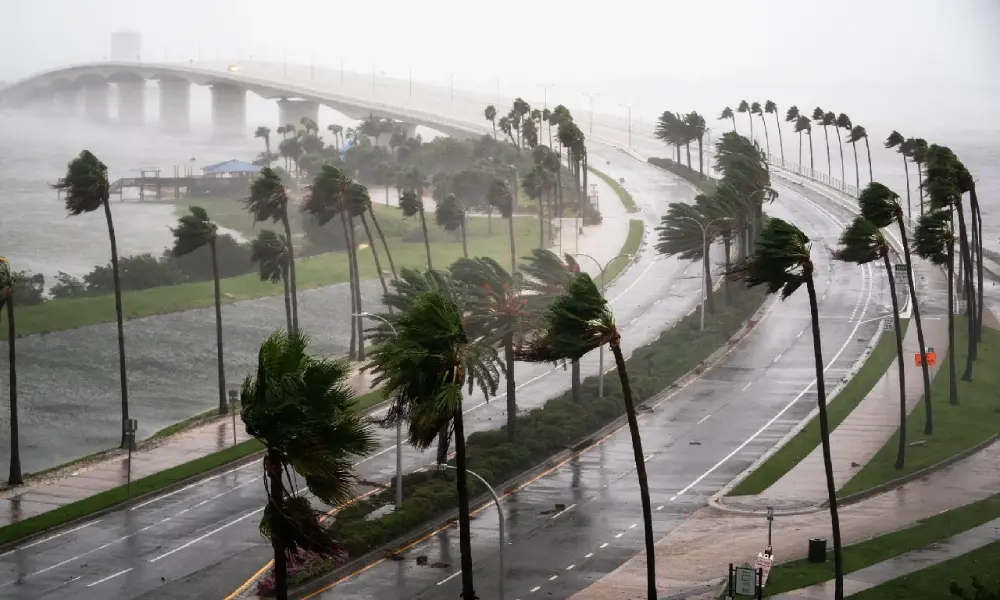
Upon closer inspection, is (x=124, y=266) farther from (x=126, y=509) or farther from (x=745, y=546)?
(x=745, y=546)

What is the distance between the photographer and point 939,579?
50125 millimetres

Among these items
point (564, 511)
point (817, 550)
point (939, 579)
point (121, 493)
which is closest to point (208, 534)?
point (121, 493)

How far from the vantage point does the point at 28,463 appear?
89.7 meters

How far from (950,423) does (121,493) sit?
4505cm

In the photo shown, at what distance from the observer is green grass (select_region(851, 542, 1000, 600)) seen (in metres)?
48.6

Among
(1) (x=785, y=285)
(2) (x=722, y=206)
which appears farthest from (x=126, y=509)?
(2) (x=722, y=206)

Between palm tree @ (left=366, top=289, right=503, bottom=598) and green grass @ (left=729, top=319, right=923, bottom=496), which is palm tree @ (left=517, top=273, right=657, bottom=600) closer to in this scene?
palm tree @ (left=366, top=289, right=503, bottom=598)

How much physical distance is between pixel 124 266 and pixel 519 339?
8969cm

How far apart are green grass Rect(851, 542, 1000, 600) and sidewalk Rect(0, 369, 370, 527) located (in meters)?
37.7

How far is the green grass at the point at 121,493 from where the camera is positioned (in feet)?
198

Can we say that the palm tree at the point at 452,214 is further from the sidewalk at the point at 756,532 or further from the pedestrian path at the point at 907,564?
the pedestrian path at the point at 907,564

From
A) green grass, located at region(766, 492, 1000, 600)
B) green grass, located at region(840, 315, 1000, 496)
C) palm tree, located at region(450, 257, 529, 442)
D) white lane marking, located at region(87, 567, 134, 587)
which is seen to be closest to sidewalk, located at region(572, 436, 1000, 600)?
green grass, located at region(766, 492, 1000, 600)

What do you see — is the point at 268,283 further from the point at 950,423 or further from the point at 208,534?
the point at 208,534

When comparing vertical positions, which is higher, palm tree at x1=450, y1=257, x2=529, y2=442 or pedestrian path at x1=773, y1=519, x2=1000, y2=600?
palm tree at x1=450, y1=257, x2=529, y2=442
